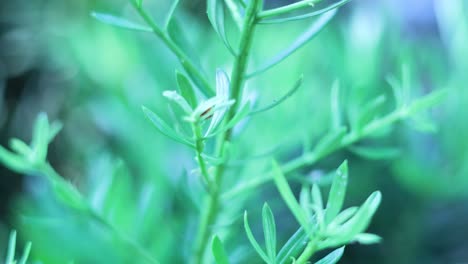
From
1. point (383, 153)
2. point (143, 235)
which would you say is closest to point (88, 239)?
point (143, 235)

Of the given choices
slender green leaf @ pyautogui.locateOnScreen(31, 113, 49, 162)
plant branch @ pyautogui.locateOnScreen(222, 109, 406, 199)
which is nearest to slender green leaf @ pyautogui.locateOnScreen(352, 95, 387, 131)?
plant branch @ pyautogui.locateOnScreen(222, 109, 406, 199)

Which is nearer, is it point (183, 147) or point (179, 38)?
A: point (179, 38)

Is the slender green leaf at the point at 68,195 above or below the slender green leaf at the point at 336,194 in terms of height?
above

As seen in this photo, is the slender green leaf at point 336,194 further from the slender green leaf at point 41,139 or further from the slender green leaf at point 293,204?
the slender green leaf at point 41,139

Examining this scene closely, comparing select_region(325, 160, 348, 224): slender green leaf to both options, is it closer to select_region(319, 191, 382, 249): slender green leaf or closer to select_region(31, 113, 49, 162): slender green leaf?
select_region(319, 191, 382, 249): slender green leaf

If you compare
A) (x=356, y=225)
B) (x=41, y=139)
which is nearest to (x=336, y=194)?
(x=356, y=225)

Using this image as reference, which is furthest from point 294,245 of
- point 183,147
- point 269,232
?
point 183,147

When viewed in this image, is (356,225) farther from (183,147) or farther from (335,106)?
(183,147)

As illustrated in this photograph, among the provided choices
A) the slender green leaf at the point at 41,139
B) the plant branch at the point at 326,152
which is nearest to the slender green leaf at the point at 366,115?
the plant branch at the point at 326,152

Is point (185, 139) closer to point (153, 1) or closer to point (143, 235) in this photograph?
point (143, 235)
